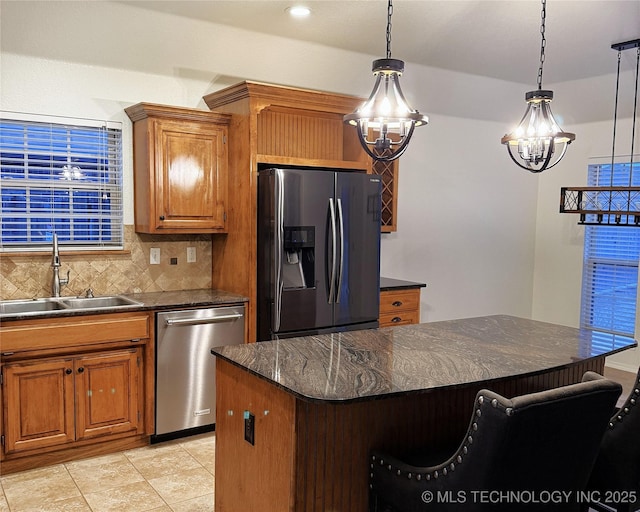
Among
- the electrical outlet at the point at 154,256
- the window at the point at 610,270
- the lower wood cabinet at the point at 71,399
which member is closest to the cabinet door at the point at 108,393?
the lower wood cabinet at the point at 71,399

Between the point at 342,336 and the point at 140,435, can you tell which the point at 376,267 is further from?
the point at 140,435

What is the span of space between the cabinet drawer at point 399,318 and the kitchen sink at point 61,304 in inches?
74.0

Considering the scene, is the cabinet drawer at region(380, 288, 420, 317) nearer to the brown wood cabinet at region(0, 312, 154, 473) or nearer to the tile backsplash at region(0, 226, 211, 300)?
the tile backsplash at region(0, 226, 211, 300)

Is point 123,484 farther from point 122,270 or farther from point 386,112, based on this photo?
point 386,112

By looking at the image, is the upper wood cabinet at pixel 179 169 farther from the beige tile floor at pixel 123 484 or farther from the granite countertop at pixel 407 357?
the granite countertop at pixel 407 357

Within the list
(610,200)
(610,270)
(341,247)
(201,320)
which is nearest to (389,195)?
(341,247)

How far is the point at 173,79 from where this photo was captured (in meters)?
4.14

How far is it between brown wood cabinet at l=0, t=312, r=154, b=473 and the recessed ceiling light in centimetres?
207

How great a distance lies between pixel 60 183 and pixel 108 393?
4.66ft

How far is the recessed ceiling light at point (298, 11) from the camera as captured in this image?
11.8 feet

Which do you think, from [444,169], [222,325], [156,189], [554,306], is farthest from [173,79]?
[554,306]

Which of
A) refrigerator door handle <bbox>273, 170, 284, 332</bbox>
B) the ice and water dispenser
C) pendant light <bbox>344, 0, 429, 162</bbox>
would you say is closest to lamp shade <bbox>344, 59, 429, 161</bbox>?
pendant light <bbox>344, 0, 429, 162</bbox>

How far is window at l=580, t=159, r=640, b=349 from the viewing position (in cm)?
582

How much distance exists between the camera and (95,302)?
3.89 metres
